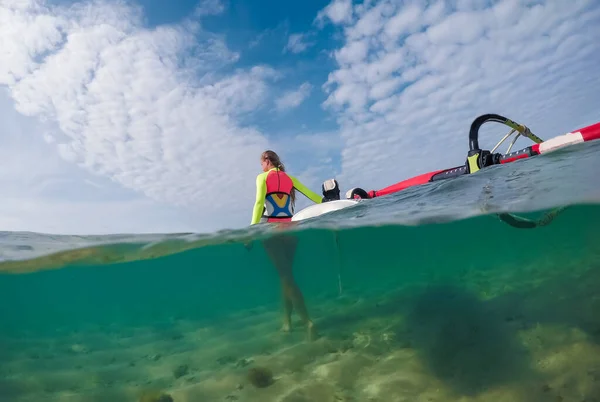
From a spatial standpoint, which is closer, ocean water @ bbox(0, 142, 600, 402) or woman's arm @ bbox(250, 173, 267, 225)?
ocean water @ bbox(0, 142, 600, 402)

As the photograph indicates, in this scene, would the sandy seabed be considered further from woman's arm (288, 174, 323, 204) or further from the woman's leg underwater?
woman's arm (288, 174, 323, 204)

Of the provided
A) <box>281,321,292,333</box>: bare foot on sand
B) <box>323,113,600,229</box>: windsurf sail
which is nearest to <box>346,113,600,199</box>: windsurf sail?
<box>323,113,600,229</box>: windsurf sail

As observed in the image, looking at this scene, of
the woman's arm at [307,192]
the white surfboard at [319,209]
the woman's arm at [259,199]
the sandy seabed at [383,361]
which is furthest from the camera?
the white surfboard at [319,209]

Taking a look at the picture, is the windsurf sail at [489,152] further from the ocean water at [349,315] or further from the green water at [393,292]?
the green water at [393,292]

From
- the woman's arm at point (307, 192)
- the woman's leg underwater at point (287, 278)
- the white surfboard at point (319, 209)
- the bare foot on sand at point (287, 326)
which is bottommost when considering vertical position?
the bare foot on sand at point (287, 326)

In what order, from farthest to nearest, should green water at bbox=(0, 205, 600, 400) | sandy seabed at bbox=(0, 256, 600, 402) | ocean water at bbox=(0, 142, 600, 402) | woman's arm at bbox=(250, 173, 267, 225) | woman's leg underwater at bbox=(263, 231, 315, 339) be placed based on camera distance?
woman's arm at bbox=(250, 173, 267, 225) < woman's leg underwater at bbox=(263, 231, 315, 339) < green water at bbox=(0, 205, 600, 400) < ocean water at bbox=(0, 142, 600, 402) < sandy seabed at bbox=(0, 256, 600, 402)

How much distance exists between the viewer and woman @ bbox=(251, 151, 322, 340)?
6.67m

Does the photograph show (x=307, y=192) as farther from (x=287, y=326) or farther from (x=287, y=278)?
(x=287, y=326)

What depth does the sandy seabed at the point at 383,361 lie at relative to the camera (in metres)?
4.83

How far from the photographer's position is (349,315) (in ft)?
28.5

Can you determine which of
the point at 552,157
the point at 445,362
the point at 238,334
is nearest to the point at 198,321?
the point at 238,334

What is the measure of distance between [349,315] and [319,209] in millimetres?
2797

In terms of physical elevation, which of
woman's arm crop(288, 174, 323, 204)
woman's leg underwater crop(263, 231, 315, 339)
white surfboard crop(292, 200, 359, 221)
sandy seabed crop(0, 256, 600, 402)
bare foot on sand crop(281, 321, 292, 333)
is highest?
woman's arm crop(288, 174, 323, 204)

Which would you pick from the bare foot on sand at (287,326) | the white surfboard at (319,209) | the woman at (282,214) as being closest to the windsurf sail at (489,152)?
the white surfboard at (319,209)
